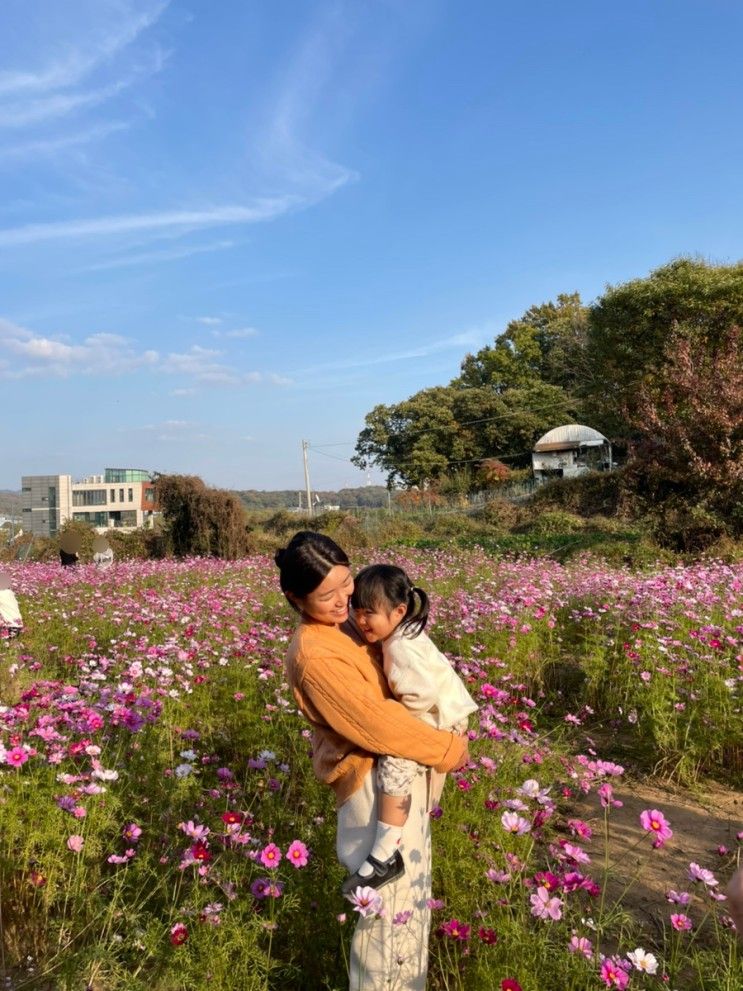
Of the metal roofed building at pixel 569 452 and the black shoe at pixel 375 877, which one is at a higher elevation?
the metal roofed building at pixel 569 452

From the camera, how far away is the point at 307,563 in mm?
1647

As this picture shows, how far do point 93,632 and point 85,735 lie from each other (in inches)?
108

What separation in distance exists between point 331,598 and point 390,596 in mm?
130

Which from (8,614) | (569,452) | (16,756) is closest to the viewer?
(16,756)

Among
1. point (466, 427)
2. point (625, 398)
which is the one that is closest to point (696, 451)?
point (625, 398)

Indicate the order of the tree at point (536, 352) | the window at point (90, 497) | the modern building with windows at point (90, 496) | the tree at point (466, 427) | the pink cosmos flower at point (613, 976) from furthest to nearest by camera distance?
the window at point (90, 497)
the modern building with windows at point (90, 496)
the tree at point (536, 352)
the tree at point (466, 427)
the pink cosmos flower at point (613, 976)

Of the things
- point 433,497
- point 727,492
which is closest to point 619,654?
point 727,492

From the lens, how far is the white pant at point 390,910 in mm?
1604

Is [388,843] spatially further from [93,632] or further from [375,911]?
[93,632]

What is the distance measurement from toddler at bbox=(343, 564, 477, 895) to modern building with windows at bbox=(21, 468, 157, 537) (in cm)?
7188

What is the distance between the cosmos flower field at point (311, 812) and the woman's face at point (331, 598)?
1.89 ft

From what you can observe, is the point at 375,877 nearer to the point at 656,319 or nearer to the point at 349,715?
the point at 349,715

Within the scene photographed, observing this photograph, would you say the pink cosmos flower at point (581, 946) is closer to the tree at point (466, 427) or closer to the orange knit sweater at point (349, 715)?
the orange knit sweater at point (349, 715)

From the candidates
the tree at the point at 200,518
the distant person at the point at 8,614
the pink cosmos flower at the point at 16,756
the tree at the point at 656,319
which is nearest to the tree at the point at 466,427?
the tree at the point at 656,319
